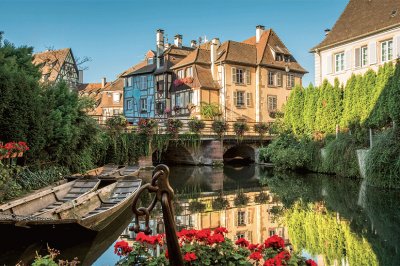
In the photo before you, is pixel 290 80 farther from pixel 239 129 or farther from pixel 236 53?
pixel 239 129

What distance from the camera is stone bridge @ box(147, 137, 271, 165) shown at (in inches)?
1196

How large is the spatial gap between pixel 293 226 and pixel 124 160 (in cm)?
1627

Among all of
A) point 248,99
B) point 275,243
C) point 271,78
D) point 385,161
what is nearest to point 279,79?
point 271,78

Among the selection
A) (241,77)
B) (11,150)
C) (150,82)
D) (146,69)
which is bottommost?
(11,150)

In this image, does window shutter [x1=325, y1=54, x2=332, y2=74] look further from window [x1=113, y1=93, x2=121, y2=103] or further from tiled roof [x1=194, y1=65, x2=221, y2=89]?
window [x1=113, y1=93, x2=121, y2=103]

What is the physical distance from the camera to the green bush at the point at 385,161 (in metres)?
16.4

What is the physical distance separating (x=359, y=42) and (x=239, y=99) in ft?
51.6

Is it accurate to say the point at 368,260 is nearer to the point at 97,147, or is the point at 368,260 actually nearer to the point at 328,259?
the point at 328,259

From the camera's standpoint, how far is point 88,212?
971 cm

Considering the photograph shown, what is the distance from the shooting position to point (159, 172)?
3.30 metres

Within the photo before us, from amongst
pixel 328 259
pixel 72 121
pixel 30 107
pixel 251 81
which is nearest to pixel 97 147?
pixel 72 121

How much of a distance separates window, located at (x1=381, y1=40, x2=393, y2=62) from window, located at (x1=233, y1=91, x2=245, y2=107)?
55.6ft

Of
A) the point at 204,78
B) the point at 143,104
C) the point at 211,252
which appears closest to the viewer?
the point at 211,252

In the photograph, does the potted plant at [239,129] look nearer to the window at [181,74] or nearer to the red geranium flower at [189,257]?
the window at [181,74]
